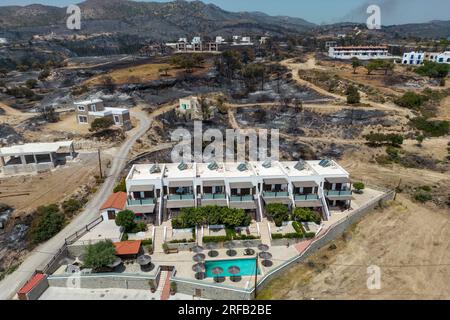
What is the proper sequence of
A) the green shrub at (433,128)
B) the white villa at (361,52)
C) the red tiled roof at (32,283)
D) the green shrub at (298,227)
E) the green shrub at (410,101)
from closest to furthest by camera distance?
the red tiled roof at (32,283)
the green shrub at (298,227)
the green shrub at (433,128)
the green shrub at (410,101)
the white villa at (361,52)

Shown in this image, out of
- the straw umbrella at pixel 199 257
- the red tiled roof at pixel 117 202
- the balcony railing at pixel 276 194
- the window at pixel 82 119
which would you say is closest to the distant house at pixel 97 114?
the window at pixel 82 119

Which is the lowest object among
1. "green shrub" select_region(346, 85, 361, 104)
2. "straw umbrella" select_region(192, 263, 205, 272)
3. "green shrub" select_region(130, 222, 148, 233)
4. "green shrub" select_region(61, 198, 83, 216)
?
"straw umbrella" select_region(192, 263, 205, 272)

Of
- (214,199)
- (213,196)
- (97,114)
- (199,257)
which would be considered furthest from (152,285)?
(97,114)

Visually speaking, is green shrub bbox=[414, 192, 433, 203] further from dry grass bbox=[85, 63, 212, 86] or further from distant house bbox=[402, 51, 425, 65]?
distant house bbox=[402, 51, 425, 65]

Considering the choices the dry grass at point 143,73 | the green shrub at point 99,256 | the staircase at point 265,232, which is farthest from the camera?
the dry grass at point 143,73

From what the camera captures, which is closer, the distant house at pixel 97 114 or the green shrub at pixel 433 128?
the distant house at pixel 97 114

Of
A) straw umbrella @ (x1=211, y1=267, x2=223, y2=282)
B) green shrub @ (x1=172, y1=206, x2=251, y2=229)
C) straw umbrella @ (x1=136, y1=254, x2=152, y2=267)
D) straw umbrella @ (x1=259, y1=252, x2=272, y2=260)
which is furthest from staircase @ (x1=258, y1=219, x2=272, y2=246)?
straw umbrella @ (x1=136, y1=254, x2=152, y2=267)

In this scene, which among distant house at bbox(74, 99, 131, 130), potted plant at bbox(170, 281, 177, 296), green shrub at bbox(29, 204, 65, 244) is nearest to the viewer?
potted plant at bbox(170, 281, 177, 296)

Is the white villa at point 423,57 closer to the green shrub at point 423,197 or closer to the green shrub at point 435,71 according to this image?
the green shrub at point 435,71
